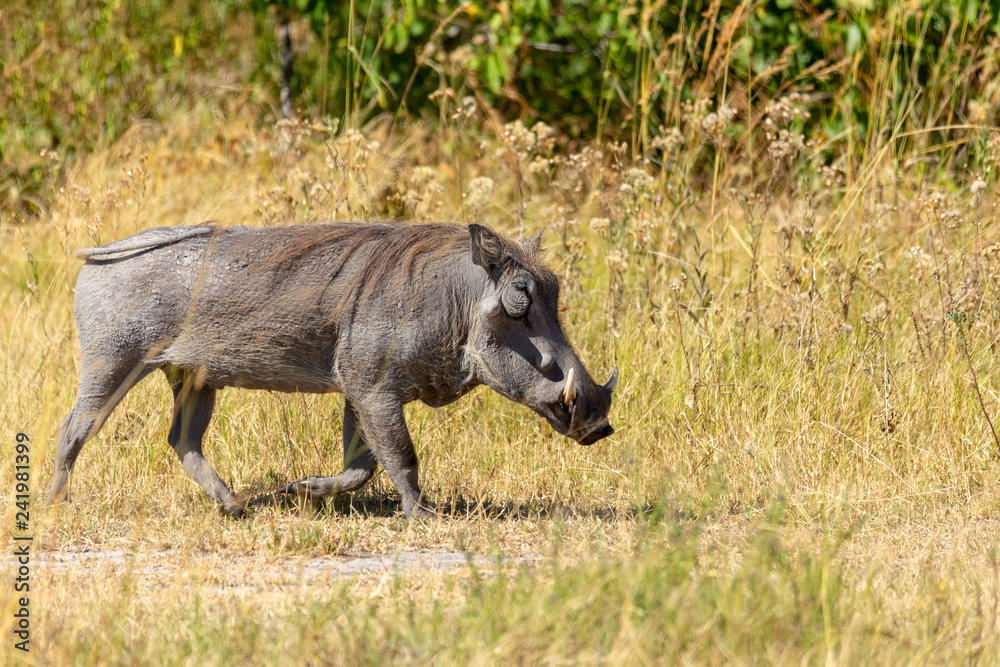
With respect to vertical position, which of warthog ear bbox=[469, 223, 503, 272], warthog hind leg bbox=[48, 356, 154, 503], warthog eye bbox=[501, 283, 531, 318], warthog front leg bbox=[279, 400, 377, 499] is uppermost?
warthog ear bbox=[469, 223, 503, 272]

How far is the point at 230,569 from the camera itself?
11.3ft

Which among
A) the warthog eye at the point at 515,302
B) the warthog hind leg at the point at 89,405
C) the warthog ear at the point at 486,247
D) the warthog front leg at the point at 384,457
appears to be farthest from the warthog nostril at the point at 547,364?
the warthog hind leg at the point at 89,405

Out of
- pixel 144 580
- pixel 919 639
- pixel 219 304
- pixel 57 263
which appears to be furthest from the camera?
pixel 57 263

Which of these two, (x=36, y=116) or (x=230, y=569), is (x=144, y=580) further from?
(x=36, y=116)

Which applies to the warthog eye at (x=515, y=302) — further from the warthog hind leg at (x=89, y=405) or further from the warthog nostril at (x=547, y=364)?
the warthog hind leg at (x=89, y=405)

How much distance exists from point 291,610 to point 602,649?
88 centimetres

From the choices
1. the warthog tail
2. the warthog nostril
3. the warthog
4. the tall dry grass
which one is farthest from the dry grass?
the warthog tail

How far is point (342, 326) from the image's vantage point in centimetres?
396

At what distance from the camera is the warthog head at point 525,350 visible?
3889 millimetres

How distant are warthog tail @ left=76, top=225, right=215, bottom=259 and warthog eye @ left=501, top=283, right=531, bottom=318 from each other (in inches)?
46.2

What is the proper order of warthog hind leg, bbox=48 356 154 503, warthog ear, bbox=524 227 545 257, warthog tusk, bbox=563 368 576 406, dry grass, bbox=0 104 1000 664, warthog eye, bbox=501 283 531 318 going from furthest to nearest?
warthog ear, bbox=524 227 545 257 → warthog hind leg, bbox=48 356 154 503 → warthog eye, bbox=501 283 531 318 → warthog tusk, bbox=563 368 576 406 → dry grass, bbox=0 104 1000 664

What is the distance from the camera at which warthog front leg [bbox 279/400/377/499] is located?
411 cm

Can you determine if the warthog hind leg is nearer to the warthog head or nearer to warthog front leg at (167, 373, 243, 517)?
warthog front leg at (167, 373, 243, 517)

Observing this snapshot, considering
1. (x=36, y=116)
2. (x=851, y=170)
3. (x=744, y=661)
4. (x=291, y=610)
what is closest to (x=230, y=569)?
(x=291, y=610)
